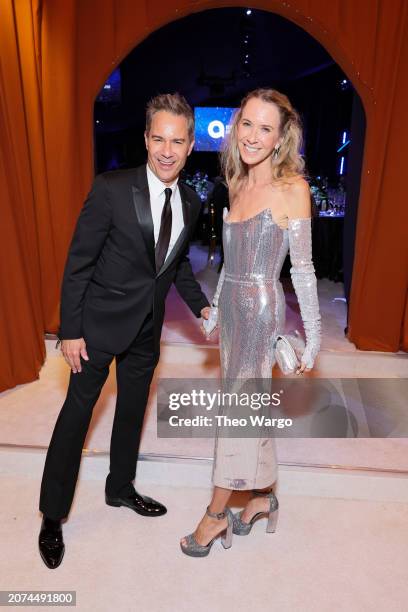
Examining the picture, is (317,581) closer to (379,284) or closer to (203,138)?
(379,284)

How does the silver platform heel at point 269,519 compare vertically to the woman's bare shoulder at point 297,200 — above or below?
below

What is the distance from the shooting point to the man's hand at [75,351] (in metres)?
2.06

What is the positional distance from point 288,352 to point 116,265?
29.5 inches

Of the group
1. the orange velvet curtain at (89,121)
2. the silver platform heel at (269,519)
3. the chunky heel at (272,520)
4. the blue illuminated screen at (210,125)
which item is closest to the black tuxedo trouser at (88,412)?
the silver platform heel at (269,519)

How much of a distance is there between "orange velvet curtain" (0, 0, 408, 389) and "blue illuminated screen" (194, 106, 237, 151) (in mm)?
9696

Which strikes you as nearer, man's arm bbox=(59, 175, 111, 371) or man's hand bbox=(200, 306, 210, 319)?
man's arm bbox=(59, 175, 111, 371)

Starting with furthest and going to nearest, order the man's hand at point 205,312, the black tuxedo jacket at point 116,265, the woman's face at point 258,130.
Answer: the man's hand at point 205,312 < the black tuxedo jacket at point 116,265 < the woman's face at point 258,130

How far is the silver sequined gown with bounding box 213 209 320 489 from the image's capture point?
74.0 inches

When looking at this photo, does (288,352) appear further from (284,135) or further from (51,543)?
(51,543)

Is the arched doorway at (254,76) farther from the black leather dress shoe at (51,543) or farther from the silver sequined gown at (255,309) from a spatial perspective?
the black leather dress shoe at (51,543)

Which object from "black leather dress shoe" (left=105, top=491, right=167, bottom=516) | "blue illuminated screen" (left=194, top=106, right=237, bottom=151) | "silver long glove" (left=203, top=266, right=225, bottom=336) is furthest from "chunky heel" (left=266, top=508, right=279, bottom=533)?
"blue illuminated screen" (left=194, top=106, right=237, bottom=151)

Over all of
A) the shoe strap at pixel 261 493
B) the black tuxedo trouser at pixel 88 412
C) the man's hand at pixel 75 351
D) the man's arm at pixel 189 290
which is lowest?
the shoe strap at pixel 261 493

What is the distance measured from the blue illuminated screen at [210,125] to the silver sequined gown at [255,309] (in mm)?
12008

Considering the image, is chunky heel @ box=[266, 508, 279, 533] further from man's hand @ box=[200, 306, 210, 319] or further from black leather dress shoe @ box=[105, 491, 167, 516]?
man's hand @ box=[200, 306, 210, 319]
